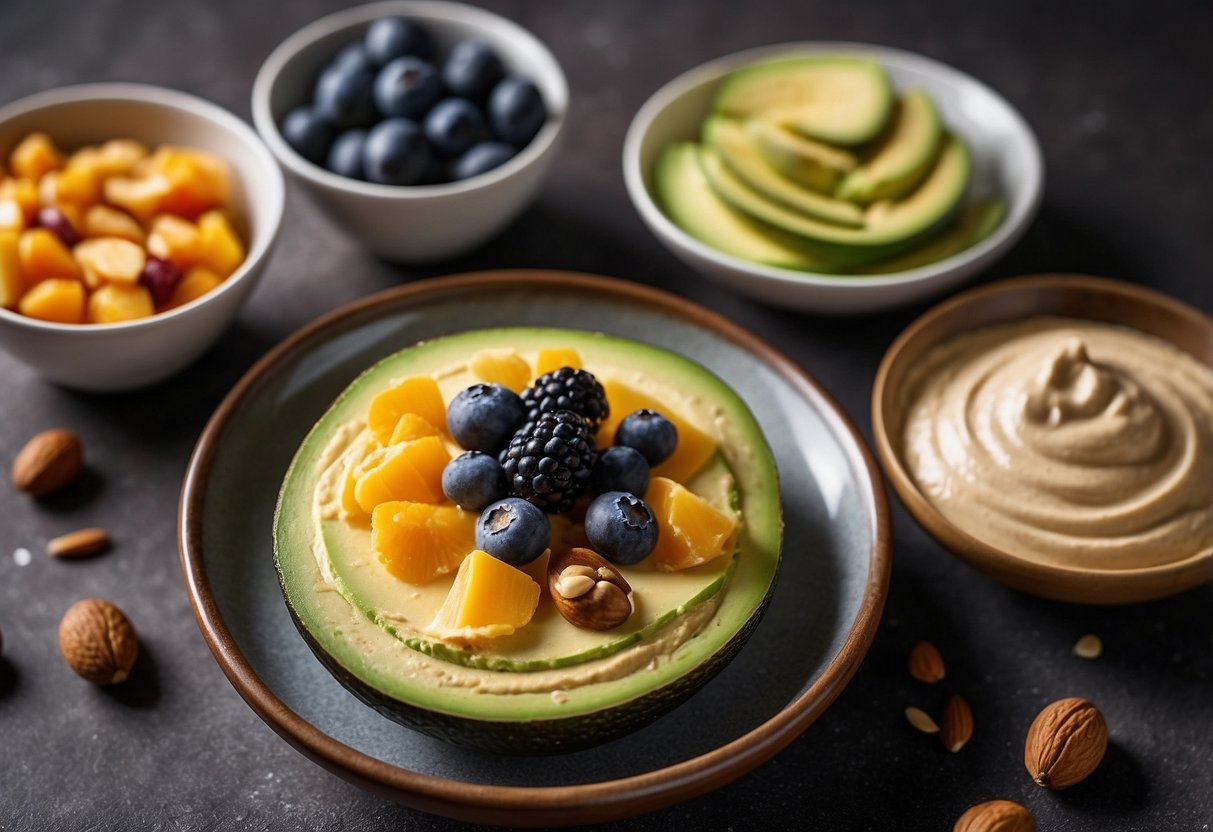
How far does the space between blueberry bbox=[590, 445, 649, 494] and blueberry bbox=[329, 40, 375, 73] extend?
1299 mm

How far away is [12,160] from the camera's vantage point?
2395 millimetres

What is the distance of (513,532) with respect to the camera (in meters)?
1.57

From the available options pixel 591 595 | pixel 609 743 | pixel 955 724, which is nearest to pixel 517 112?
pixel 591 595

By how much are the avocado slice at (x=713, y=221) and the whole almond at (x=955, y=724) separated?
3.10ft

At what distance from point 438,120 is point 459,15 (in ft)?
1.28

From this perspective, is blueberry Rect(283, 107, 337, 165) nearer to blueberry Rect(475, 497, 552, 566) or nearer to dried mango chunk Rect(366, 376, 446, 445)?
dried mango chunk Rect(366, 376, 446, 445)

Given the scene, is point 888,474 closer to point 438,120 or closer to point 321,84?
point 438,120

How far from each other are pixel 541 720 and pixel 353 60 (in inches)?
65.5

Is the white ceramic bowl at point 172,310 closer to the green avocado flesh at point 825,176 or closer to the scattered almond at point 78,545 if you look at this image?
the scattered almond at point 78,545

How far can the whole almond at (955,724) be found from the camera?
68.7 inches

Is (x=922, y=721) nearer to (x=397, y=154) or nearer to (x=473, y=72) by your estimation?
(x=397, y=154)

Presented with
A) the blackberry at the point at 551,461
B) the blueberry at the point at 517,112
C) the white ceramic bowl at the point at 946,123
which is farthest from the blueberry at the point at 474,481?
the blueberry at the point at 517,112

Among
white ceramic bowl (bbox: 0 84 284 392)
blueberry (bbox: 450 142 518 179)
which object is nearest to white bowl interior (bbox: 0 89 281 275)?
white ceramic bowl (bbox: 0 84 284 392)

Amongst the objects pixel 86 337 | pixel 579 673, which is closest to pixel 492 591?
pixel 579 673
